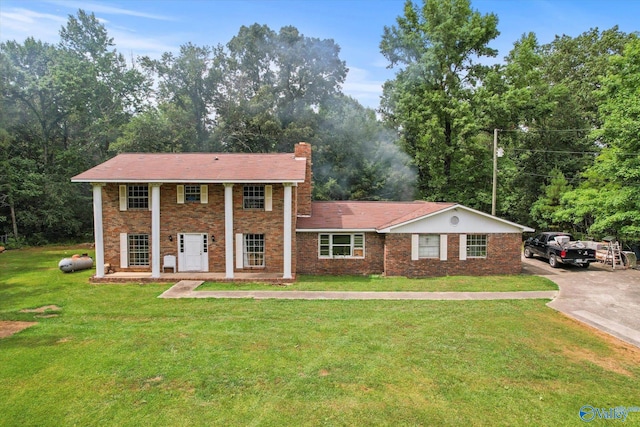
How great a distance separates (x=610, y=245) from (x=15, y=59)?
44054 mm

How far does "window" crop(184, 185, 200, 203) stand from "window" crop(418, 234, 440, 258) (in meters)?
10.3

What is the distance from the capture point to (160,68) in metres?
37.4

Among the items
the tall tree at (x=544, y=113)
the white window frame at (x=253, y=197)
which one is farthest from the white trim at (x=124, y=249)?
the tall tree at (x=544, y=113)

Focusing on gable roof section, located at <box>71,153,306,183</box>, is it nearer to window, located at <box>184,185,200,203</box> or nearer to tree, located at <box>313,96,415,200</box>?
window, located at <box>184,185,200,203</box>

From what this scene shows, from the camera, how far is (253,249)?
1673 centimetres

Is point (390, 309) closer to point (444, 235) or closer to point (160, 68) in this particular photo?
point (444, 235)

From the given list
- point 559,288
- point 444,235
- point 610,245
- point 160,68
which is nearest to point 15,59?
point 160,68

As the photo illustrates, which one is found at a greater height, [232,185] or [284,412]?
[232,185]

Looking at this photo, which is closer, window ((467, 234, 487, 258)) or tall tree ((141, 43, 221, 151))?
window ((467, 234, 487, 258))

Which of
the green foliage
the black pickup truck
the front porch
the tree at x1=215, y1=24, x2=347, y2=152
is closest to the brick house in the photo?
the front porch

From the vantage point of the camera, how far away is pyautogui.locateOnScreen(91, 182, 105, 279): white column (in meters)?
16.0

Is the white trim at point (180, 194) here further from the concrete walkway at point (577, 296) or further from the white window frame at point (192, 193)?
the concrete walkway at point (577, 296)

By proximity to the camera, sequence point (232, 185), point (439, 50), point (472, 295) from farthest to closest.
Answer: point (439, 50) < point (232, 185) < point (472, 295)

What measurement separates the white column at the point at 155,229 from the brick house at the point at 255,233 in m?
0.04
